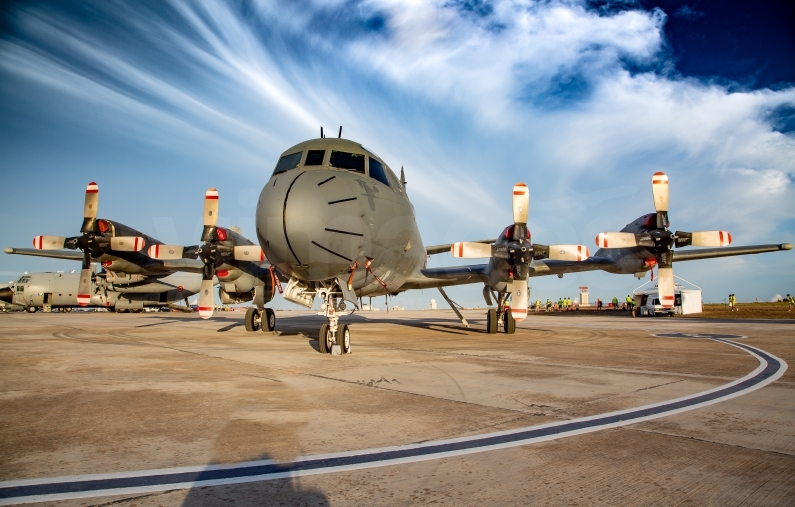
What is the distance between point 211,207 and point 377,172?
7.11m

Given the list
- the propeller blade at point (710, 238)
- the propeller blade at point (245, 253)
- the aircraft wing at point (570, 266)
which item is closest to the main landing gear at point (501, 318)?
the aircraft wing at point (570, 266)

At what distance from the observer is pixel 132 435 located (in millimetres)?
3848

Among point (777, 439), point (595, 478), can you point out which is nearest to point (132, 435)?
point (595, 478)

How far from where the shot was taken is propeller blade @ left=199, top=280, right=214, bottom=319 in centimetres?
1580

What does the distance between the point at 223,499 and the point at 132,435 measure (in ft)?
5.77

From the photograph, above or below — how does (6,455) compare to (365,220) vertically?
below

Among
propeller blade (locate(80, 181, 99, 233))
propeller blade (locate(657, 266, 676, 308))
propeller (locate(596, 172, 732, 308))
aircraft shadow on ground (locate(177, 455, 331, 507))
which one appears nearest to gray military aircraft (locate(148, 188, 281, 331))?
propeller blade (locate(80, 181, 99, 233))

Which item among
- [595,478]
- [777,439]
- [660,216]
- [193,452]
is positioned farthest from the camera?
[660,216]

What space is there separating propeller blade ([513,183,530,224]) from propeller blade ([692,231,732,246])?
17.7ft

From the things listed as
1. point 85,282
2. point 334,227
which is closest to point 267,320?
point 85,282

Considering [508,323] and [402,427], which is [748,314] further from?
[402,427]

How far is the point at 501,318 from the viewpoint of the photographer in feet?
57.3

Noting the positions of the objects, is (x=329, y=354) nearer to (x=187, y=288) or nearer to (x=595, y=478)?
(x=595, y=478)

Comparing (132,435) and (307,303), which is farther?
(307,303)
